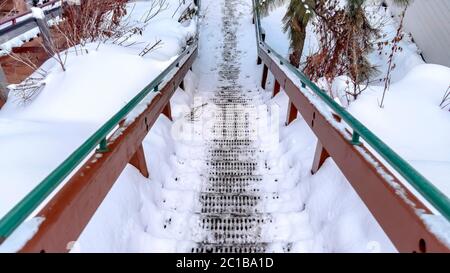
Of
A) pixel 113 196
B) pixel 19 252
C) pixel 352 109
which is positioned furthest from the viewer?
pixel 352 109

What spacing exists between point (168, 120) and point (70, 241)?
328 centimetres

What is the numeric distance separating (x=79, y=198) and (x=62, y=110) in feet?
9.64

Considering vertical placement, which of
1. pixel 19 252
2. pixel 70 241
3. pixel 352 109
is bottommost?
pixel 352 109

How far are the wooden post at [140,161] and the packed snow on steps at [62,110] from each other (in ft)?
1.81

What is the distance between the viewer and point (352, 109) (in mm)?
4727

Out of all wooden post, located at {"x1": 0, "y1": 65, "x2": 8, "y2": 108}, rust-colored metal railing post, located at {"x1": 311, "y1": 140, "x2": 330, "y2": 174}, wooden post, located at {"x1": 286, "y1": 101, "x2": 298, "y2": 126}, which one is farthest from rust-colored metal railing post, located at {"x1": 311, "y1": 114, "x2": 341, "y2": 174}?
wooden post, located at {"x1": 0, "y1": 65, "x2": 8, "y2": 108}

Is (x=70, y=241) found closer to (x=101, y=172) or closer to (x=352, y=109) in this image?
(x=101, y=172)

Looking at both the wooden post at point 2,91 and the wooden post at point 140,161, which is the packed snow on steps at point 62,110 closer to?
the wooden post at point 2,91

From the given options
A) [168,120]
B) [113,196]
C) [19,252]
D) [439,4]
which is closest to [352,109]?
[168,120]

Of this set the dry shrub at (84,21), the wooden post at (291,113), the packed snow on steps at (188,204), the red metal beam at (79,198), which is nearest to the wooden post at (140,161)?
the packed snow on steps at (188,204)

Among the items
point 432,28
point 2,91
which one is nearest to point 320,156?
point 2,91

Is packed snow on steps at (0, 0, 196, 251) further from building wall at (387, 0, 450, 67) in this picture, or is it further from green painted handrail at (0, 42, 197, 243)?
building wall at (387, 0, 450, 67)

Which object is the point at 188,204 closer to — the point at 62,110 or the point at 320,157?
the point at 320,157

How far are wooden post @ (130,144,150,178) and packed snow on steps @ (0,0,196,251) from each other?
55cm
